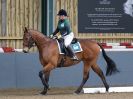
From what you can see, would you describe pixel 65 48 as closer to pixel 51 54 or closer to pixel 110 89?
pixel 51 54

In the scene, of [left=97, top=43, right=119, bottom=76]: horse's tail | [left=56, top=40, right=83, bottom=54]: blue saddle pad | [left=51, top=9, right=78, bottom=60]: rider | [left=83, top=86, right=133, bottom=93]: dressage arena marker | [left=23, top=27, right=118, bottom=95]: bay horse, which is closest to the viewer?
[left=23, top=27, right=118, bottom=95]: bay horse

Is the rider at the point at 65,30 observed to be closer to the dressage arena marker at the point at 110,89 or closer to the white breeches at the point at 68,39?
the white breeches at the point at 68,39

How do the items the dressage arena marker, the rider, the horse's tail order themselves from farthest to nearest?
the horse's tail
the dressage arena marker
the rider

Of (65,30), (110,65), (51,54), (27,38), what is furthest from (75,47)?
(27,38)

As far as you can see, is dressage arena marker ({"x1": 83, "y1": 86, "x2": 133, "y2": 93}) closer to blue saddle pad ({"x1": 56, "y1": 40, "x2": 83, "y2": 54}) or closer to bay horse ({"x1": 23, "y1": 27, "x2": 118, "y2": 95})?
bay horse ({"x1": 23, "y1": 27, "x2": 118, "y2": 95})

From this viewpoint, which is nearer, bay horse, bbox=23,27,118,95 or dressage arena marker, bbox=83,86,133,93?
bay horse, bbox=23,27,118,95

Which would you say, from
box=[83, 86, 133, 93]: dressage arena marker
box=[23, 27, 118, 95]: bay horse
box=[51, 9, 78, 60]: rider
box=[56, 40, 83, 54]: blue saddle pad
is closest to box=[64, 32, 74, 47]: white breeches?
box=[51, 9, 78, 60]: rider

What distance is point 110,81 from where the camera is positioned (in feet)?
75.6

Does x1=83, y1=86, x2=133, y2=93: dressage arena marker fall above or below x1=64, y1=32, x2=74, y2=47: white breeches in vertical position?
below

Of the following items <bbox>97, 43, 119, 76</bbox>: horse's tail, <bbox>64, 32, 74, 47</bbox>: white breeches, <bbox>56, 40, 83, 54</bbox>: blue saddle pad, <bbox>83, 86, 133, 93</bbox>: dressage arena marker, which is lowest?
<bbox>83, 86, 133, 93</bbox>: dressage arena marker

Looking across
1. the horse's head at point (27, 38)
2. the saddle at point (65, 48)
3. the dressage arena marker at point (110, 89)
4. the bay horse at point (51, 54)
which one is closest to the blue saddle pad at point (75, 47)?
the saddle at point (65, 48)

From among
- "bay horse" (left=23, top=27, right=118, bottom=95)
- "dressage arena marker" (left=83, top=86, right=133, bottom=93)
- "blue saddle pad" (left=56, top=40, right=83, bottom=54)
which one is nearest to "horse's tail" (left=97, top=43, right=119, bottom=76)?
"bay horse" (left=23, top=27, right=118, bottom=95)

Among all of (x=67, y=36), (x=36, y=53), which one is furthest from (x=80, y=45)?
(x=36, y=53)

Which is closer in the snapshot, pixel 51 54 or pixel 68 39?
pixel 51 54
